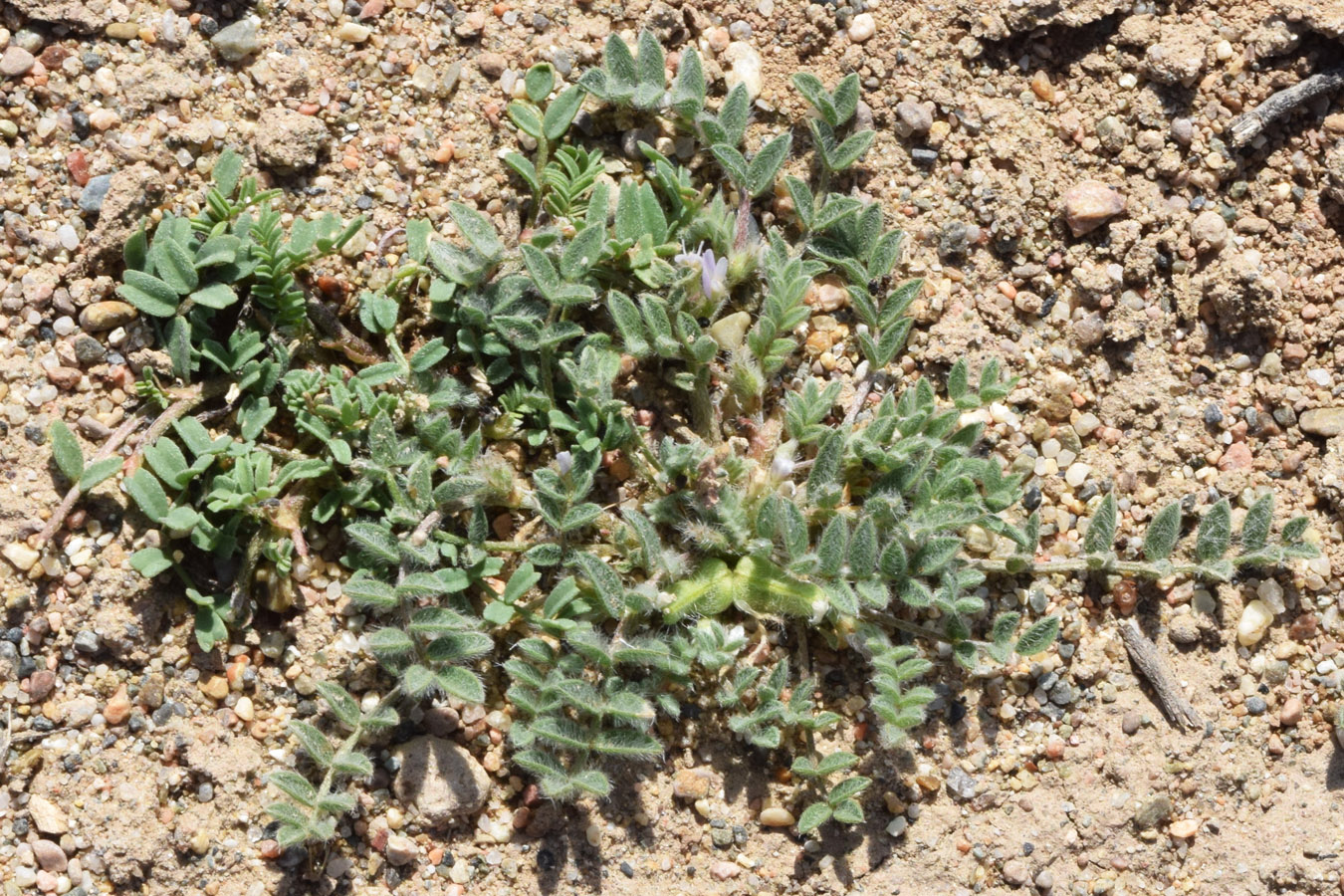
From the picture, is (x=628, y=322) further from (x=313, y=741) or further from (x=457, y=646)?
(x=313, y=741)

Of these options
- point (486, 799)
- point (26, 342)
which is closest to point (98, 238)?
point (26, 342)

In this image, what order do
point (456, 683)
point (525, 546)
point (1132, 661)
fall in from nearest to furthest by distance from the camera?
point (456, 683)
point (525, 546)
point (1132, 661)

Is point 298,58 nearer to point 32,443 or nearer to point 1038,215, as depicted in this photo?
point 32,443

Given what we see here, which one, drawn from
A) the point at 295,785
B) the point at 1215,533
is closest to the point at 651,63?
the point at 1215,533

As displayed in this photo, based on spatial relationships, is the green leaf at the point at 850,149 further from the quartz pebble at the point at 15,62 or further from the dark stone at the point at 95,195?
the quartz pebble at the point at 15,62

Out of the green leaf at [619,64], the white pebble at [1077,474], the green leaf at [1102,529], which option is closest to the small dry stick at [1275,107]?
the white pebble at [1077,474]

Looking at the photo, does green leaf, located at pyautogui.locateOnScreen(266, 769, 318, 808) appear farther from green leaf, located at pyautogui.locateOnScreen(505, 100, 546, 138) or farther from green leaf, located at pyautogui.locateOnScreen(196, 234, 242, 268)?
green leaf, located at pyautogui.locateOnScreen(505, 100, 546, 138)

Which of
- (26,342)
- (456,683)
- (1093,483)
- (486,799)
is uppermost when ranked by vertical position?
(1093,483)
